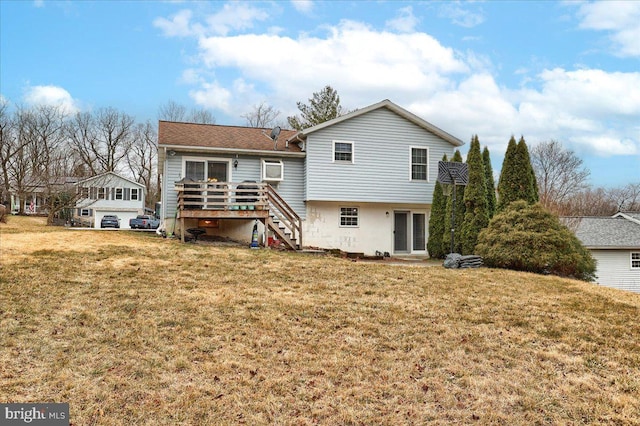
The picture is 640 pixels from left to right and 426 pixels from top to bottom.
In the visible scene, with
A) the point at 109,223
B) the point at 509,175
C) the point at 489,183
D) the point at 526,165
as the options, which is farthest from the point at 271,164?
the point at 109,223

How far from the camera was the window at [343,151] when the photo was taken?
16.7 meters

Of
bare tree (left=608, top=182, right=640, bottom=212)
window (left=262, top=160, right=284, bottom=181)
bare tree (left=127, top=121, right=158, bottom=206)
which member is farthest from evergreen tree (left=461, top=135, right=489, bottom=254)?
bare tree (left=127, top=121, right=158, bottom=206)

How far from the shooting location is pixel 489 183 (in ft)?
48.0

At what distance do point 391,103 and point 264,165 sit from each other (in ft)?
17.9

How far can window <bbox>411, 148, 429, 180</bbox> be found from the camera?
17570 mm

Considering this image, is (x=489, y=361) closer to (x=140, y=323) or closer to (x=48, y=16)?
(x=140, y=323)

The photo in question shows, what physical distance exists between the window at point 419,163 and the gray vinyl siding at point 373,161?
0.53 feet

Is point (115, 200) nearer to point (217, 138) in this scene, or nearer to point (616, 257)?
point (217, 138)

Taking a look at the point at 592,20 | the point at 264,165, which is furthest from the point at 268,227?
the point at 592,20

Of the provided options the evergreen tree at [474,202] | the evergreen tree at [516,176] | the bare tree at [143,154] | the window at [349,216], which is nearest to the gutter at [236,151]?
the window at [349,216]

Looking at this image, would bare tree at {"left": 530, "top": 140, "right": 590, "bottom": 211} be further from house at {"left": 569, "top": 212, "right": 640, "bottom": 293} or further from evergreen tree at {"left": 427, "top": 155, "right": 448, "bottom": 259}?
evergreen tree at {"left": 427, "top": 155, "right": 448, "bottom": 259}

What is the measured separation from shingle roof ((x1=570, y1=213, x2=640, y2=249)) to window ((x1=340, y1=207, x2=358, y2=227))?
33.2 feet

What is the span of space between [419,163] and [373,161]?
2.03 m

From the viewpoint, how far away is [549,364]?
5.07m
